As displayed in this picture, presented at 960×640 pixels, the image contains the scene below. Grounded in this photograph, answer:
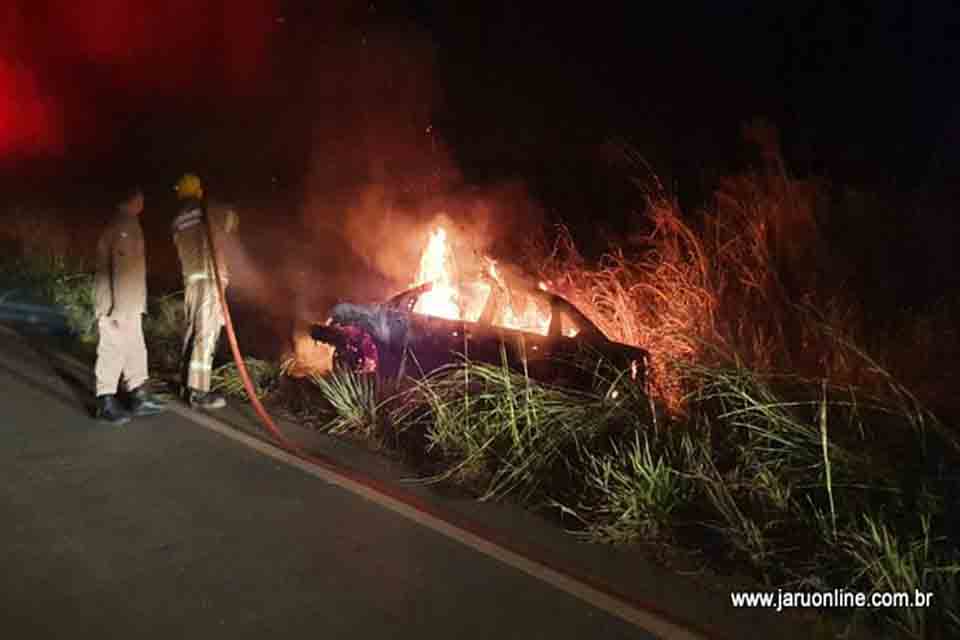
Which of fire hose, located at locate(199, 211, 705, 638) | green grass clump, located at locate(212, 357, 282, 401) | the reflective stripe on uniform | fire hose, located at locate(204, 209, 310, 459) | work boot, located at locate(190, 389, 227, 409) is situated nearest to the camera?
fire hose, located at locate(199, 211, 705, 638)

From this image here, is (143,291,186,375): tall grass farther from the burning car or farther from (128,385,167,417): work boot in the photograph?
the burning car

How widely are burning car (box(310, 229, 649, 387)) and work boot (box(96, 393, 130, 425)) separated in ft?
6.20

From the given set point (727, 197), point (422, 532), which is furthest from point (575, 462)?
point (727, 197)

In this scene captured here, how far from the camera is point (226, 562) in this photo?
4.77 m

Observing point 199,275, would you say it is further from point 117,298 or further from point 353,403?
point 353,403

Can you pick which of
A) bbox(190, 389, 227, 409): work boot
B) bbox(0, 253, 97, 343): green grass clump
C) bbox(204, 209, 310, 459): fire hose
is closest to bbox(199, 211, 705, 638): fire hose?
bbox(204, 209, 310, 459): fire hose

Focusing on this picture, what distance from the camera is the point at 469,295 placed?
8.17 meters

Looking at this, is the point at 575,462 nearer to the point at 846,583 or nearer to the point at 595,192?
the point at 846,583

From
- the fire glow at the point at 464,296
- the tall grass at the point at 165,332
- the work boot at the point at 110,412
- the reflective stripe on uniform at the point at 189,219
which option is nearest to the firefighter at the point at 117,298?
the work boot at the point at 110,412

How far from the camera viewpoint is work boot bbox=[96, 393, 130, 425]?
7289 mm

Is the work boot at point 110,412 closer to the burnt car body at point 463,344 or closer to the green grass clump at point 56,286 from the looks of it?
the burnt car body at point 463,344

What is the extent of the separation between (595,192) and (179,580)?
36.7 ft

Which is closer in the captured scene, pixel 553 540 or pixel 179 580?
pixel 179 580

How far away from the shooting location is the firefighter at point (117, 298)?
7.33m
